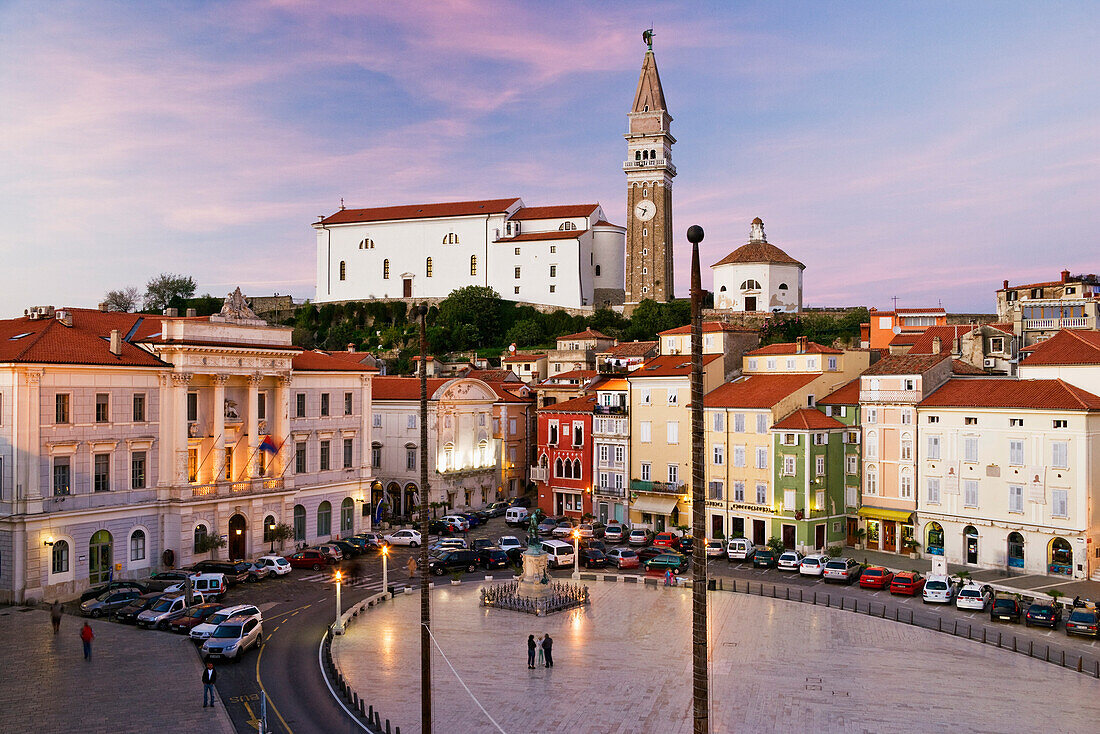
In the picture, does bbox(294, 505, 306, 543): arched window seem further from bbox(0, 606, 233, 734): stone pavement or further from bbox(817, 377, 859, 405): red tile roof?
bbox(817, 377, 859, 405): red tile roof

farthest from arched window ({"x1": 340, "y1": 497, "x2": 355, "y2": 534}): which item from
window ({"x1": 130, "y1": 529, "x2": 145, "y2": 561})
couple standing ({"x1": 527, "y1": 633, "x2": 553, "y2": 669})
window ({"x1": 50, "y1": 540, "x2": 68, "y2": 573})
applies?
couple standing ({"x1": 527, "y1": 633, "x2": 553, "y2": 669})

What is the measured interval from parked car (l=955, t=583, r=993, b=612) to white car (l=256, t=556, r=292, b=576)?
33.8 metres

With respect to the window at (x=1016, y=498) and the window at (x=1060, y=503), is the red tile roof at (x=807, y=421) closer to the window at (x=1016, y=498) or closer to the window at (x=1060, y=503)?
the window at (x=1016, y=498)

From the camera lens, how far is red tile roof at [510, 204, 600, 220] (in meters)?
135

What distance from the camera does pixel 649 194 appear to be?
12988 centimetres

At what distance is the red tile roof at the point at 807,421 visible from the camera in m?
56.2

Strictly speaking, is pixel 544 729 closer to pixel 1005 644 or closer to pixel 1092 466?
pixel 1005 644

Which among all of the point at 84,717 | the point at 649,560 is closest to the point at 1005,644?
the point at 649,560

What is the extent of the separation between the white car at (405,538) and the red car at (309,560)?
6.38m

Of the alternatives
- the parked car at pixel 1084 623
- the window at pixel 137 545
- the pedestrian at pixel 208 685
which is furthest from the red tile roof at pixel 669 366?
the pedestrian at pixel 208 685

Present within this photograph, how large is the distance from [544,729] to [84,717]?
13787 mm

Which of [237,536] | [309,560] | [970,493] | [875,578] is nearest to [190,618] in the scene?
[309,560]

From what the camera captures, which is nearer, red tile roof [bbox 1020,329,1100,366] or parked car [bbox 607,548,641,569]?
red tile roof [bbox 1020,329,1100,366]

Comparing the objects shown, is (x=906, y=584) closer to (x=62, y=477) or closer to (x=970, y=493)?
(x=970, y=493)
